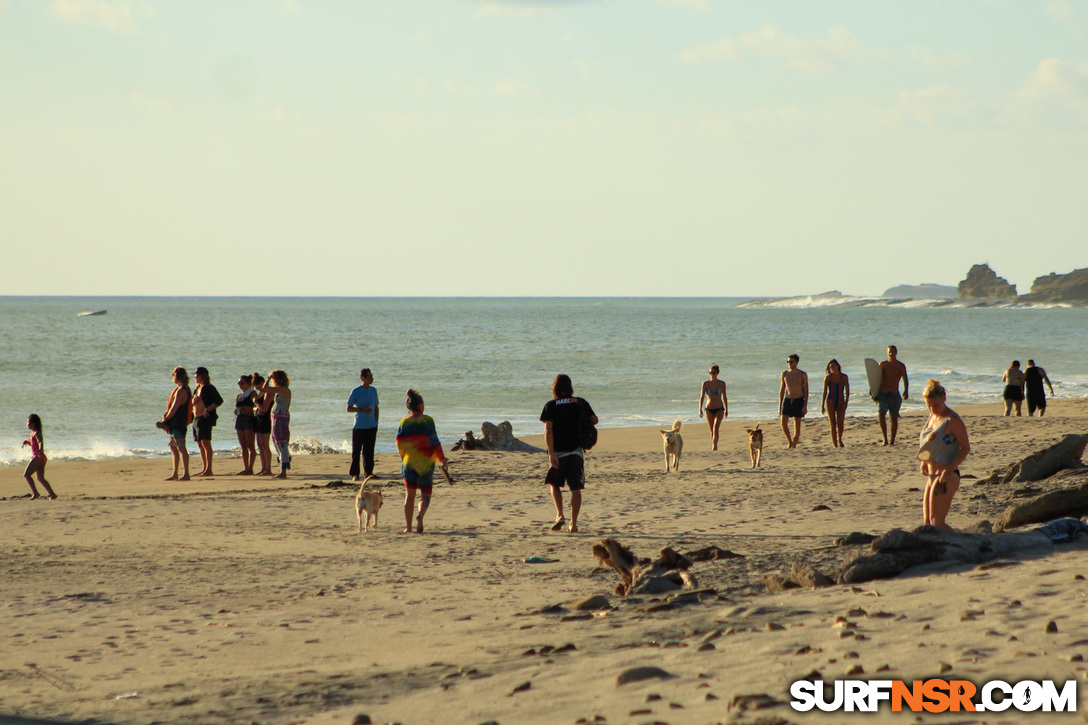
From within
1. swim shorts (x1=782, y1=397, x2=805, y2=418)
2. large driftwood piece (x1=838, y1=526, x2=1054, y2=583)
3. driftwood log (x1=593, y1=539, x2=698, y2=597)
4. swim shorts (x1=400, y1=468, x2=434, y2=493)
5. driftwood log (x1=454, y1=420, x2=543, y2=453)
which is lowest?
driftwood log (x1=454, y1=420, x2=543, y2=453)

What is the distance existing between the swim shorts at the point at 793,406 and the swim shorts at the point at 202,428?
334 inches

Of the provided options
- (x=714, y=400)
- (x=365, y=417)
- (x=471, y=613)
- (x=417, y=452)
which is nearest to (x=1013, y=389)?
(x=714, y=400)

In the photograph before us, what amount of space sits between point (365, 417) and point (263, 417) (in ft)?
6.85

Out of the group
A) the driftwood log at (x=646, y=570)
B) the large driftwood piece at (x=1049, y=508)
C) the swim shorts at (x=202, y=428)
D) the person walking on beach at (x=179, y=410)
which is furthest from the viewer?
the swim shorts at (x=202, y=428)

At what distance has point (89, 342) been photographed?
225ft

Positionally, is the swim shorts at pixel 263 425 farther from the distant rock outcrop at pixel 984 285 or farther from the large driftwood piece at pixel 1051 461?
the distant rock outcrop at pixel 984 285

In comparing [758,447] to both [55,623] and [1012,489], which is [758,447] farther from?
[55,623]

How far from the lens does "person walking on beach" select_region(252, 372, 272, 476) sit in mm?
13992

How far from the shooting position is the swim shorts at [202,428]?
1392 cm

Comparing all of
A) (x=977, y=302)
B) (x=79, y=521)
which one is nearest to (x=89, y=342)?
(x=79, y=521)

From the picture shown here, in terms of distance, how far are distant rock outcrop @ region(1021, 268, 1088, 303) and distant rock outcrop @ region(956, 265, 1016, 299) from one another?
710cm

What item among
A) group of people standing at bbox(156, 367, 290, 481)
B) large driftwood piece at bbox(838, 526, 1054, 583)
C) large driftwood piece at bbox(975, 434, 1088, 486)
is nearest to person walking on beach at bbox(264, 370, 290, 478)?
group of people standing at bbox(156, 367, 290, 481)

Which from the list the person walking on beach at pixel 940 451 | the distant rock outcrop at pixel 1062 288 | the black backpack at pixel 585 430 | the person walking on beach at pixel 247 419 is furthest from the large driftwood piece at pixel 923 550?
the distant rock outcrop at pixel 1062 288

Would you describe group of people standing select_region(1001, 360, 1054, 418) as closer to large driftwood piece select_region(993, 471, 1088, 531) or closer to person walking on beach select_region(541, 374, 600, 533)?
large driftwood piece select_region(993, 471, 1088, 531)
